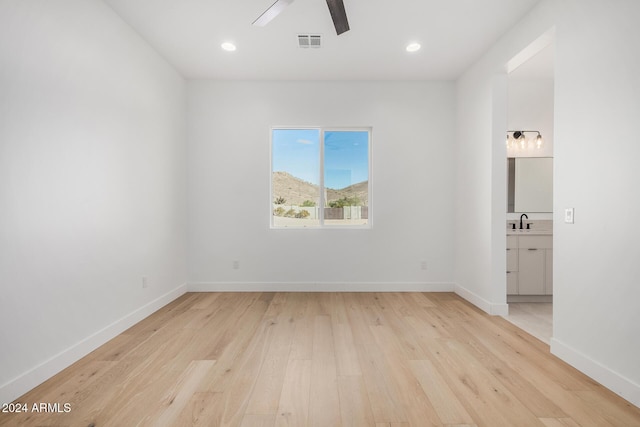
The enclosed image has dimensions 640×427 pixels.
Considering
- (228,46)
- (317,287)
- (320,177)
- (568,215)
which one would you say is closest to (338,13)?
(228,46)

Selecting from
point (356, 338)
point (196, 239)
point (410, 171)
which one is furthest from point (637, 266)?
point (196, 239)

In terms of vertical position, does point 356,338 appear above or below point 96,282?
below

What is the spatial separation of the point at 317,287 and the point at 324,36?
3017 mm

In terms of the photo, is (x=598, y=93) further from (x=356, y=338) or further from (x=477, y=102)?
(x=356, y=338)

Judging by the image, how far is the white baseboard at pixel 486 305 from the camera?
3354mm

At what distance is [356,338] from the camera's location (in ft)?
8.98

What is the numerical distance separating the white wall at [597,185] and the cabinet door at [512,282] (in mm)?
1473

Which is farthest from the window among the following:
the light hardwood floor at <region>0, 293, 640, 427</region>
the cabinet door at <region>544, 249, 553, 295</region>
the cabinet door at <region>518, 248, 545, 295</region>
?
the cabinet door at <region>544, 249, 553, 295</region>

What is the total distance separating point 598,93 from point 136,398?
347 centimetres

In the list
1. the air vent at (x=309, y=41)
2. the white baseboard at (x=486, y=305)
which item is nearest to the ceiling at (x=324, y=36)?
the air vent at (x=309, y=41)

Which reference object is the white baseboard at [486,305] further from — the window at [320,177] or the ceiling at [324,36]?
the ceiling at [324,36]

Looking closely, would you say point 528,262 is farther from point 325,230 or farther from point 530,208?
point 325,230

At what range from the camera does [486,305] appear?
3.45 meters

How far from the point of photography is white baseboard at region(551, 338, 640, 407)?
1.82 meters
